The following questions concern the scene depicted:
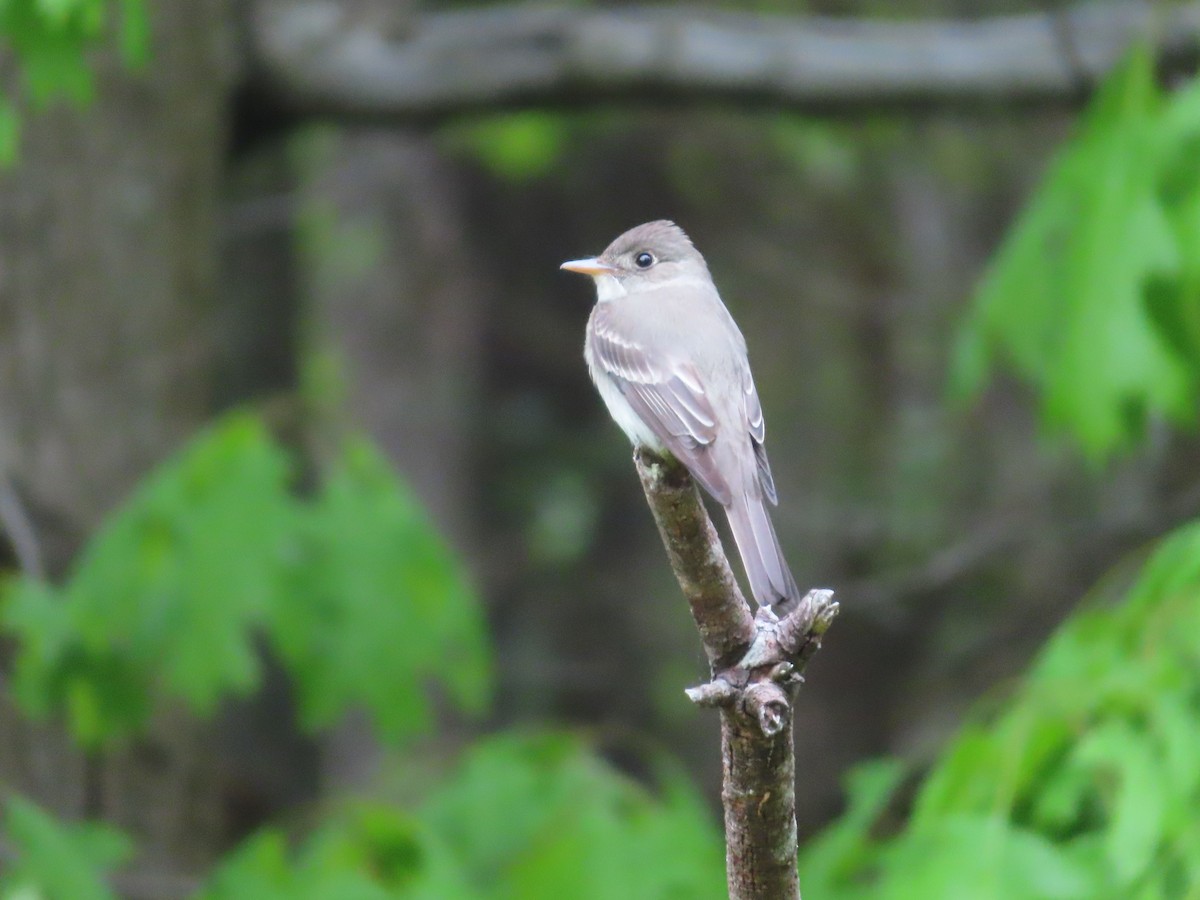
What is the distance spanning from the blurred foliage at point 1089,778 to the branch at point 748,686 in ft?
2.21

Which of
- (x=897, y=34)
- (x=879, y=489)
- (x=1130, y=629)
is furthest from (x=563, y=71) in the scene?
(x=879, y=489)

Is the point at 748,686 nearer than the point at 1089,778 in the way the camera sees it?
Yes

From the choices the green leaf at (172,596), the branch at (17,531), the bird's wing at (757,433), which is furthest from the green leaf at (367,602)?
the bird's wing at (757,433)

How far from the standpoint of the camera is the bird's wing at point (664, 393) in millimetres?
2902

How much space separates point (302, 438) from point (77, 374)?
162 centimetres

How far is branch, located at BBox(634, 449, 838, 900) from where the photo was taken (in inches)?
91.7

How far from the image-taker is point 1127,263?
4.30 meters

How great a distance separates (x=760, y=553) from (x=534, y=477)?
755cm

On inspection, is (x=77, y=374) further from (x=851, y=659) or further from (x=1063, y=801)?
(x=851, y=659)

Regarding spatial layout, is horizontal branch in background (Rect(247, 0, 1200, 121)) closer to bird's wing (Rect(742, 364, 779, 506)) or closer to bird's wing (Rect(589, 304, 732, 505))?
bird's wing (Rect(589, 304, 732, 505))

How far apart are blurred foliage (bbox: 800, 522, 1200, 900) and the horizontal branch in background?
2.72 metres

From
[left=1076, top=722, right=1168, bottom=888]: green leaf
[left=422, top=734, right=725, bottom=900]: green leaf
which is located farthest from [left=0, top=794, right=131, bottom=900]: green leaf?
[left=1076, top=722, right=1168, bottom=888]: green leaf

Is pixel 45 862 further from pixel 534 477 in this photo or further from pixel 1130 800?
pixel 534 477

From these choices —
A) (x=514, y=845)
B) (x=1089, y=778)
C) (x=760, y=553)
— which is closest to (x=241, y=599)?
(x=514, y=845)
